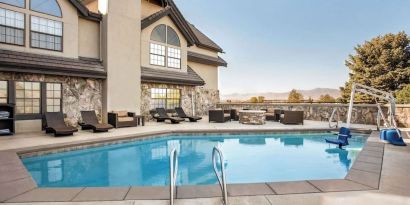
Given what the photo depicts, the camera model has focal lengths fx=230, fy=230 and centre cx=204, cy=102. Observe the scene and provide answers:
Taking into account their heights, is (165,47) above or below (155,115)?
above

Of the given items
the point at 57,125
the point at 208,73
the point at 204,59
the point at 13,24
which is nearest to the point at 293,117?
the point at 204,59

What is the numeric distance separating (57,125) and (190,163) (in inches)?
259

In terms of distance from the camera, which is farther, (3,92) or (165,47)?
(165,47)

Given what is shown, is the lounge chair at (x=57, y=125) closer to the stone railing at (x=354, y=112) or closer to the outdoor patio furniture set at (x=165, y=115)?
the outdoor patio furniture set at (x=165, y=115)

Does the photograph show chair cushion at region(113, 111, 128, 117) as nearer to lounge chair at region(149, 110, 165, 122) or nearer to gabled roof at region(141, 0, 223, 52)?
lounge chair at region(149, 110, 165, 122)

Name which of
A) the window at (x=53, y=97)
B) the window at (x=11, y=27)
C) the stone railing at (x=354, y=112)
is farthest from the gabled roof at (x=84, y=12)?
the stone railing at (x=354, y=112)

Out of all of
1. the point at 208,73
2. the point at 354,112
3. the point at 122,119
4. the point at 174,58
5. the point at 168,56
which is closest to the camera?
the point at 122,119

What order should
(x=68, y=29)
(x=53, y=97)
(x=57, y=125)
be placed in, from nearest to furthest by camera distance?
(x=57, y=125)
(x=53, y=97)
(x=68, y=29)

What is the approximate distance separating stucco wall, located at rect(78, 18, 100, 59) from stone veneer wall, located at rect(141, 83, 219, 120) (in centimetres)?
350

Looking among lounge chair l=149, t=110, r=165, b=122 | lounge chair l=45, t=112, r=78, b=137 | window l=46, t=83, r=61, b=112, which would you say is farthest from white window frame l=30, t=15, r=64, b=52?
lounge chair l=149, t=110, r=165, b=122

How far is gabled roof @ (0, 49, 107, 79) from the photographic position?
9633 millimetres

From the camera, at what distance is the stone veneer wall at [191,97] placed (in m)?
15.4

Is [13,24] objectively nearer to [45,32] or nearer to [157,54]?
[45,32]

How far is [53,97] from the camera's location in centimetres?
1134
